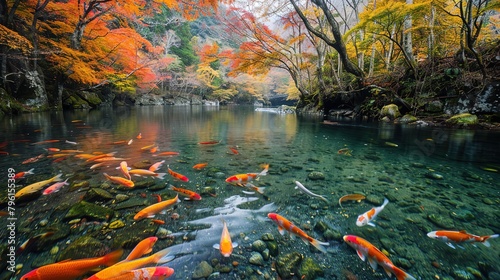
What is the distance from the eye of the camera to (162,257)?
138cm

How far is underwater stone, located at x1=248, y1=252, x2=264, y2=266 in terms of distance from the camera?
1408mm

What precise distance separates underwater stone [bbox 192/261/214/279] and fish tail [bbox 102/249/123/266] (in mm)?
541

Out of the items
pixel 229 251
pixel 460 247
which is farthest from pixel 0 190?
pixel 460 247

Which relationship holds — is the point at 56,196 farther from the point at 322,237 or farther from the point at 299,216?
the point at 322,237

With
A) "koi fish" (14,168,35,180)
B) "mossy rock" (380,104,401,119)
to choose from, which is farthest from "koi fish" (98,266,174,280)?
"mossy rock" (380,104,401,119)

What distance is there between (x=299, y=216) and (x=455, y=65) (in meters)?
11.5

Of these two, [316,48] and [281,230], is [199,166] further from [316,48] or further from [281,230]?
[316,48]

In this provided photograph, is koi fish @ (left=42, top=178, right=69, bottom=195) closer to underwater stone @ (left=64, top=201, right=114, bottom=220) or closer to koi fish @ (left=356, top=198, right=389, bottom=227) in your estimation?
underwater stone @ (left=64, top=201, right=114, bottom=220)

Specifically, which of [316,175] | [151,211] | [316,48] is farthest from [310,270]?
[316,48]

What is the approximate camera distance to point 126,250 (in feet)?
4.77

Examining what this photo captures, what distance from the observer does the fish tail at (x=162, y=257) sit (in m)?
1.34

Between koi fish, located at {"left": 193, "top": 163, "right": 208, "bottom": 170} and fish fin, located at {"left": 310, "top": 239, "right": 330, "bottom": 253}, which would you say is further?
koi fish, located at {"left": 193, "top": 163, "right": 208, "bottom": 170}

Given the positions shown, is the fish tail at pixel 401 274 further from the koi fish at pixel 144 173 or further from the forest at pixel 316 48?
the forest at pixel 316 48

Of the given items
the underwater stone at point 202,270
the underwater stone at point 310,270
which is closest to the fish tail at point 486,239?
the underwater stone at point 310,270
